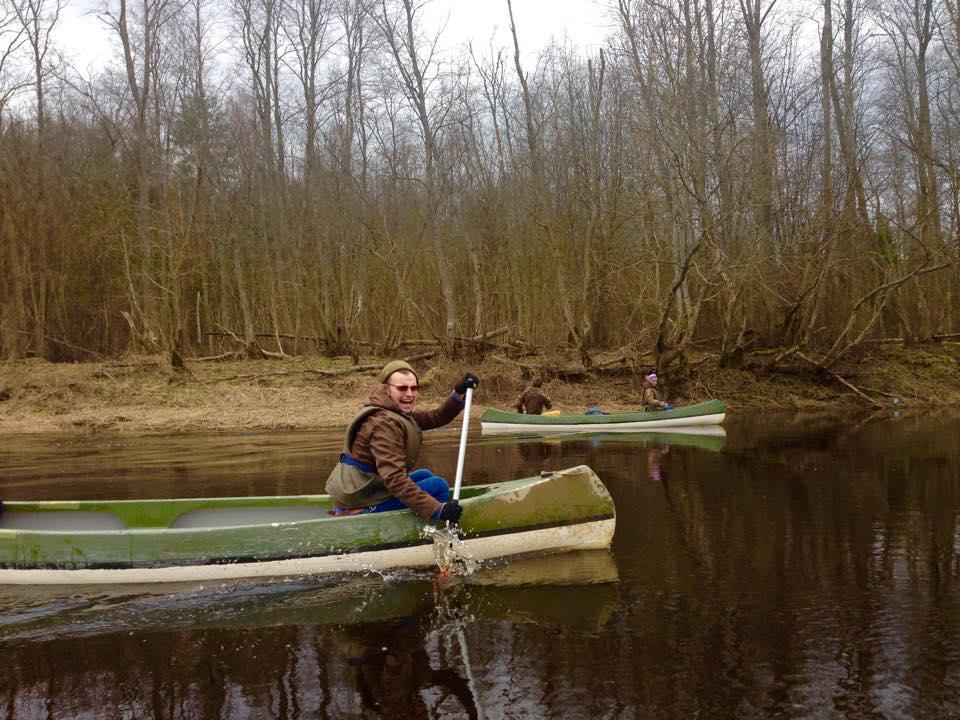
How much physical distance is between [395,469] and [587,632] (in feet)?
6.03

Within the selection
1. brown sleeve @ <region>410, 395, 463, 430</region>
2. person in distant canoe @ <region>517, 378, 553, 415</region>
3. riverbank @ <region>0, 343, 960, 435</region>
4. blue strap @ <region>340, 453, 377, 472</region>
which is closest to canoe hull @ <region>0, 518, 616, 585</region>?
blue strap @ <region>340, 453, 377, 472</region>

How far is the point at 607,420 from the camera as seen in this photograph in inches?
655

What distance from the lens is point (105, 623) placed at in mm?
5363

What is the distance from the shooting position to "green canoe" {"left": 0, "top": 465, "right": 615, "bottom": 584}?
6.02m

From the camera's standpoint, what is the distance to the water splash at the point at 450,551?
6168mm

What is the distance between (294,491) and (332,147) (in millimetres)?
17996

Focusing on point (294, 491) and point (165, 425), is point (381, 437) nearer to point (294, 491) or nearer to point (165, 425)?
point (294, 491)

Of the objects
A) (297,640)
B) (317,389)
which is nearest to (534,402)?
(317,389)

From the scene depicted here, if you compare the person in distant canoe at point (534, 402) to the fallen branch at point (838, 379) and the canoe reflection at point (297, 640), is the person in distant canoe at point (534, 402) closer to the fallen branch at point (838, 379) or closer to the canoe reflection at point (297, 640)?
the fallen branch at point (838, 379)

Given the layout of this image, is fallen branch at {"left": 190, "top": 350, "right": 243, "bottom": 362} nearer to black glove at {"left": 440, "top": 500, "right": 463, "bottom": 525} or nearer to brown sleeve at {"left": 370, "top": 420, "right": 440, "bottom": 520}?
brown sleeve at {"left": 370, "top": 420, "right": 440, "bottom": 520}

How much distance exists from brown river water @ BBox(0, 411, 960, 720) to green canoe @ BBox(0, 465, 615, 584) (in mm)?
133

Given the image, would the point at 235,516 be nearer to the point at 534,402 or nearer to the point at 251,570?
the point at 251,570

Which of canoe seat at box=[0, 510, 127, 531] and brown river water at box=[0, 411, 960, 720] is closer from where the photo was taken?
brown river water at box=[0, 411, 960, 720]

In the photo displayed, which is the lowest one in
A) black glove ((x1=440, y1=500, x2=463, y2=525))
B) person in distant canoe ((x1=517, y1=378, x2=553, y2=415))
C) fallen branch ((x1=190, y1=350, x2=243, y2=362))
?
black glove ((x1=440, y1=500, x2=463, y2=525))
